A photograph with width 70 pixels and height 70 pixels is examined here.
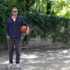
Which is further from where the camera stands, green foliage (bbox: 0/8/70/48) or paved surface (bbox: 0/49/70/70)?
green foliage (bbox: 0/8/70/48)

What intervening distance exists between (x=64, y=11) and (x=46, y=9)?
173cm

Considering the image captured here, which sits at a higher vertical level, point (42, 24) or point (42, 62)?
point (42, 24)

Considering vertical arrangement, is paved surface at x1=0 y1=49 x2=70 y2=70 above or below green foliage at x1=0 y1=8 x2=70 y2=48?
below

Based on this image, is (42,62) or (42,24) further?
(42,24)

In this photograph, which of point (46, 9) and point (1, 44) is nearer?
point (1, 44)

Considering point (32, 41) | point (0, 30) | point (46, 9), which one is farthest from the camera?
point (46, 9)

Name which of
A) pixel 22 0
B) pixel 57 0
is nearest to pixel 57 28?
pixel 22 0

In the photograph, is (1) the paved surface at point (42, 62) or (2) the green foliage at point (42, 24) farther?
(2) the green foliage at point (42, 24)

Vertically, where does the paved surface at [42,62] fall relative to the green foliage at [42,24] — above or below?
below

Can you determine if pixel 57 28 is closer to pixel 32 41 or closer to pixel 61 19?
pixel 61 19

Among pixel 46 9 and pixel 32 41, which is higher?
pixel 46 9

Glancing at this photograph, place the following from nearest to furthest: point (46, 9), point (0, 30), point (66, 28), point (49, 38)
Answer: point (0, 30) < point (49, 38) < point (66, 28) < point (46, 9)

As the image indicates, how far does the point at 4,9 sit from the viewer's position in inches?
361

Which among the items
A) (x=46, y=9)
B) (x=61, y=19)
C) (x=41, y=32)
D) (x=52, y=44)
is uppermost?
(x=46, y=9)
